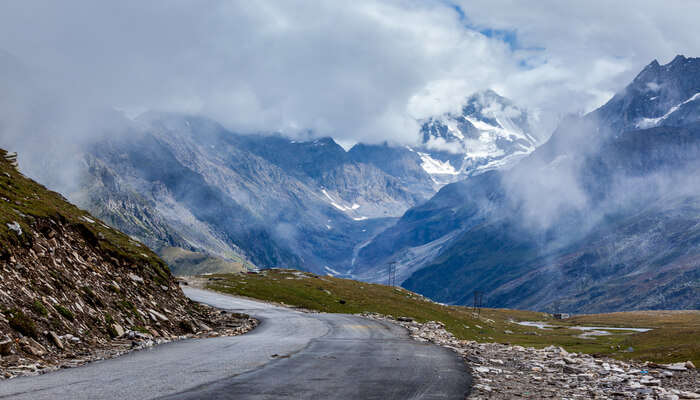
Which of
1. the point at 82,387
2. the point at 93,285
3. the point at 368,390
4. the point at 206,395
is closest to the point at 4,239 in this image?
the point at 93,285

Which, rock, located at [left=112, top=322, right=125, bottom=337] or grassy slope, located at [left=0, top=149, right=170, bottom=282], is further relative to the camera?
rock, located at [left=112, top=322, right=125, bottom=337]

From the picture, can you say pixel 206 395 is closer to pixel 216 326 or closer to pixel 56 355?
pixel 56 355

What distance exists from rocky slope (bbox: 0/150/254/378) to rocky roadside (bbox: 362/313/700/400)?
53.9 feet

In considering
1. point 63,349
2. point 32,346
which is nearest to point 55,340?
point 63,349

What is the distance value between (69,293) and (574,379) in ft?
81.6

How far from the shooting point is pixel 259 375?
18203 mm

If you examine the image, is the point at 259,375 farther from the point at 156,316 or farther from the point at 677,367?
the point at 156,316

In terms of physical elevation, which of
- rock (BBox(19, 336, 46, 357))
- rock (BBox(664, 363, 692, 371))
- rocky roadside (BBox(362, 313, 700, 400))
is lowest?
rocky roadside (BBox(362, 313, 700, 400))

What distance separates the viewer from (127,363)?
21.3m

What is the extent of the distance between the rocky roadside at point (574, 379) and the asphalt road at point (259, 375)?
1.13 m

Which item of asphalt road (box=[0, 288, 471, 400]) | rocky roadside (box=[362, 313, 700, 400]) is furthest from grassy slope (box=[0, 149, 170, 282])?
rocky roadside (box=[362, 313, 700, 400])

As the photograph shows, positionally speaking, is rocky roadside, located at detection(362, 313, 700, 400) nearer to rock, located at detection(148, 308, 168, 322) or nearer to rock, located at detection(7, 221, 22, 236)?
rock, located at detection(148, 308, 168, 322)

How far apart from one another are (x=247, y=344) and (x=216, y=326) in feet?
50.3

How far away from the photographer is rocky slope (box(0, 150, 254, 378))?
22.9 meters
